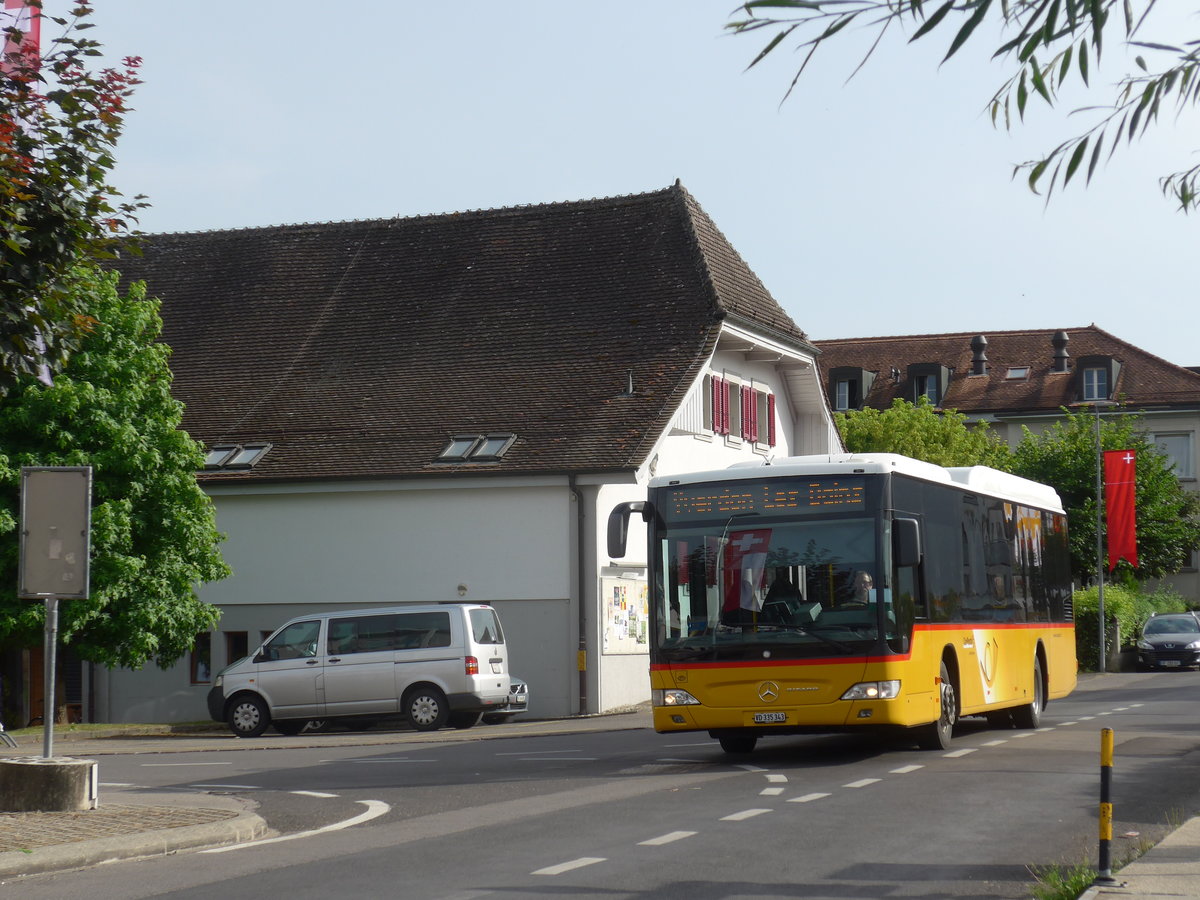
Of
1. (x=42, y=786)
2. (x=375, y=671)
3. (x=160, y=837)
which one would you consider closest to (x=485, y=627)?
(x=375, y=671)

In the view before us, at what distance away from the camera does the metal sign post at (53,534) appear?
13445 mm

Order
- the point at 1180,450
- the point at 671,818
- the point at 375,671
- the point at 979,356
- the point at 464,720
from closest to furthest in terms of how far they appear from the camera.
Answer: the point at 671,818 < the point at 375,671 < the point at 464,720 < the point at 1180,450 < the point at 979,356

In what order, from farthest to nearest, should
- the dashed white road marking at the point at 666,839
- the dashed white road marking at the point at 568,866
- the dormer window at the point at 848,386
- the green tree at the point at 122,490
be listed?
1. the dormer window at the point at 848,386
2. the green tree at the point at 122,490
3. the dashed white road marking at the point at 666,839
4. the dashed white road marking at the point at 568,866

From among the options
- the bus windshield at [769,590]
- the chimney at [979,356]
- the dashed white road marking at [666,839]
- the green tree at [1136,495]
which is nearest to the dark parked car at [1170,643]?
the green tree at [1136,495]

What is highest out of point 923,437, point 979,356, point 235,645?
point 979,356

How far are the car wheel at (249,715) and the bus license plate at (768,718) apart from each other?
1293cm

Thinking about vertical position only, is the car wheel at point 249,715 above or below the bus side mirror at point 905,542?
below

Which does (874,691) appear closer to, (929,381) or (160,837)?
(160,837)

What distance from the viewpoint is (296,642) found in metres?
27.2

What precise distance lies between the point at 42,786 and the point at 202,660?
69.9 ft

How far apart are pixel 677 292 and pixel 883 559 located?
751 inches

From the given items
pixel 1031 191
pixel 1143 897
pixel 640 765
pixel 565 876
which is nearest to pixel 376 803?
pixel 640 765

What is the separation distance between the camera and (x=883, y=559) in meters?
16.5

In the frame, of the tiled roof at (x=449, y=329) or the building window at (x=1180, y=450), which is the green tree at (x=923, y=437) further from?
the tiled roof at (x=449, y=329)
